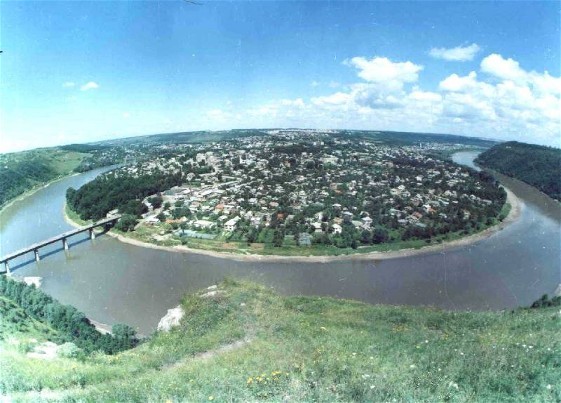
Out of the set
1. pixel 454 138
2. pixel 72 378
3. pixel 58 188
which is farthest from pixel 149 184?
pixel 454 138

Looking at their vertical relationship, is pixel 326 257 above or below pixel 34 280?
above

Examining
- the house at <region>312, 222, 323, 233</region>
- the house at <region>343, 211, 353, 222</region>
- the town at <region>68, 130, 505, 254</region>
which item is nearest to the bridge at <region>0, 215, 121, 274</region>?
the town at <region>68, 130, 505, 254</region>

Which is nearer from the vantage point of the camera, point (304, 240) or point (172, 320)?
point (172, 320)

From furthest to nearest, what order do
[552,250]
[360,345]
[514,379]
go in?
[552,250] < [360,345] < [514,379]

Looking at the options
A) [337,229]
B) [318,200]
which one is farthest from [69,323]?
[318,200]

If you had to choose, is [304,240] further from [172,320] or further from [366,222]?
[172,320]

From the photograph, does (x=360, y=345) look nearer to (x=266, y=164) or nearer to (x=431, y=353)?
(x=431, y=353)
